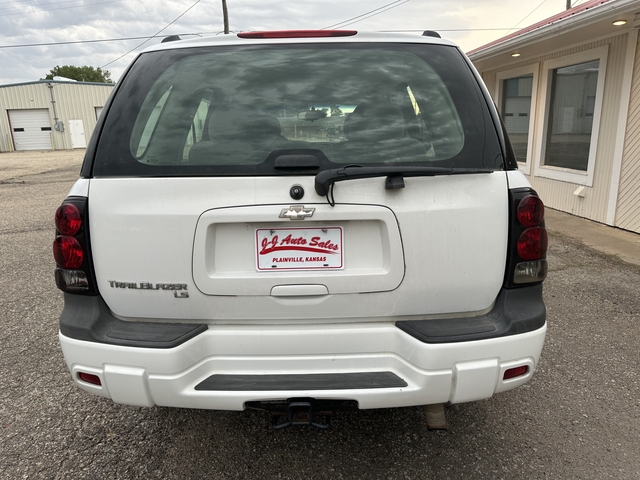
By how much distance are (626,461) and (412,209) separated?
64.0 inches

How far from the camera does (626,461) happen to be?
221 cm

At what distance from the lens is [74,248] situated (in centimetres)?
185

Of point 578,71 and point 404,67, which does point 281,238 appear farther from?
point 578,71

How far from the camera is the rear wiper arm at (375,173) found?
1.71 meters

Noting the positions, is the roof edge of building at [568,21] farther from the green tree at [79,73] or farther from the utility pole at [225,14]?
the green tree at [79,73]

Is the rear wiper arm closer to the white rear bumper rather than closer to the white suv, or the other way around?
the white suv

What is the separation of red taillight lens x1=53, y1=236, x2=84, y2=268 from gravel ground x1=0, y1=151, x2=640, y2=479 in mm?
1023

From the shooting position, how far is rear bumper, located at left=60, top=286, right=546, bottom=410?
1.77 m

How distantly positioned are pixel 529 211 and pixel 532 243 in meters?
0.13

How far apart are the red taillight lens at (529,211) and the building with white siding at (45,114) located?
39.4 metres

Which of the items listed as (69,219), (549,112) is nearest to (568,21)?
(549,112)

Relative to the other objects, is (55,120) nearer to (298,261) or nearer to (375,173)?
(298,261)

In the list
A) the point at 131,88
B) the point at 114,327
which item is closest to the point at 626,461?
the point at 114,327

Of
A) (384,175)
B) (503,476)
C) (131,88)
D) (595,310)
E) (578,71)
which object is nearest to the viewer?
(384,175)
